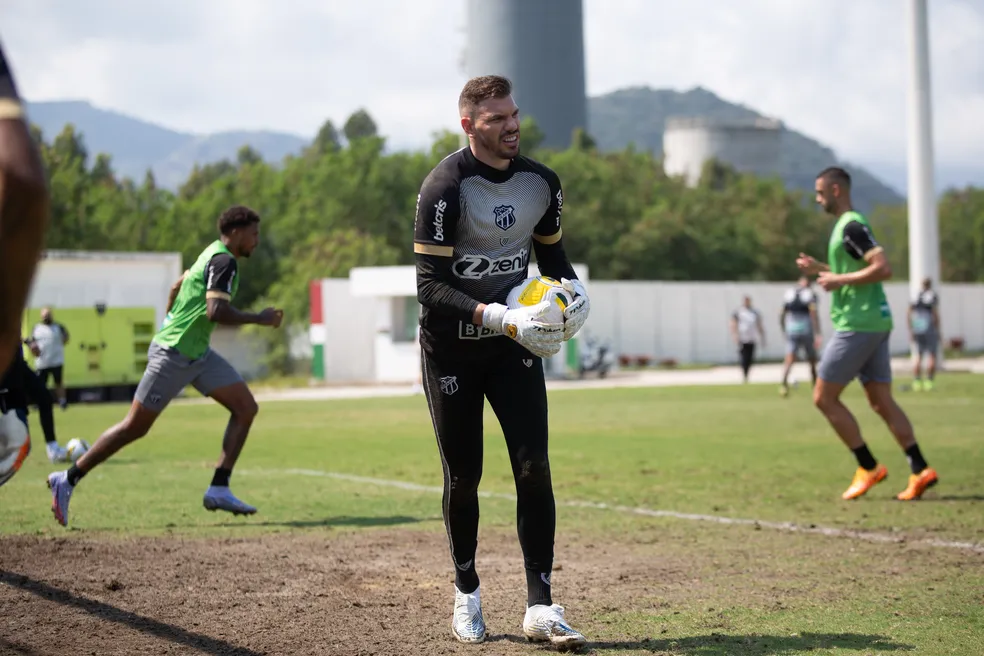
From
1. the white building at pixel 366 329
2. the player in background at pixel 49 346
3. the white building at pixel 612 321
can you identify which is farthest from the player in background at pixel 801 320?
the player in background at pixel 49 346

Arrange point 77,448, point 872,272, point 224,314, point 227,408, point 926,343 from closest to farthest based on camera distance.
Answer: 1. point 224,314
2. point 227,408
3. point 872,272
4. point 77,448
5. point 926,343

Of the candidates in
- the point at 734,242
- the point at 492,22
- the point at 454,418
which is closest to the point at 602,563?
the point at 454,418

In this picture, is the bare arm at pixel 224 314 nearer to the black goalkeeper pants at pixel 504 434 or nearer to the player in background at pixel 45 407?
the black goalkeeper pants at pixel 504 434

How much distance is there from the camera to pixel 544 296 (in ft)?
18.2

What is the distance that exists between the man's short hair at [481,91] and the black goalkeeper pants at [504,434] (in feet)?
3.81

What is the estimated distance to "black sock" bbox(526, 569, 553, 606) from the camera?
5664mm

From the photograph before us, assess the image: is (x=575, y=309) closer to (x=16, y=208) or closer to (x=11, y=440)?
(x=11, y=440)

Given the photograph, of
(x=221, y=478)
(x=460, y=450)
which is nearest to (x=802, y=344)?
(x=221, y=478)

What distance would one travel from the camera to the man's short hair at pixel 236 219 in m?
9.41

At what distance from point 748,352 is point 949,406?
10.7 metres

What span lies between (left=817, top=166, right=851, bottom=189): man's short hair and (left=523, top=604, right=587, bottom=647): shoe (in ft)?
20.2

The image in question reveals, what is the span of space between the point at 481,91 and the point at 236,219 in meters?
4.21

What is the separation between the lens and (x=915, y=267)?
36.8 metres

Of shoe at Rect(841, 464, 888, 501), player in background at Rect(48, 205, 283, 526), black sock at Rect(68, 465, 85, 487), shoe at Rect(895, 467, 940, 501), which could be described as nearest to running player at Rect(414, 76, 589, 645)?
player in background at Rect(48, 205, 283, 526)
